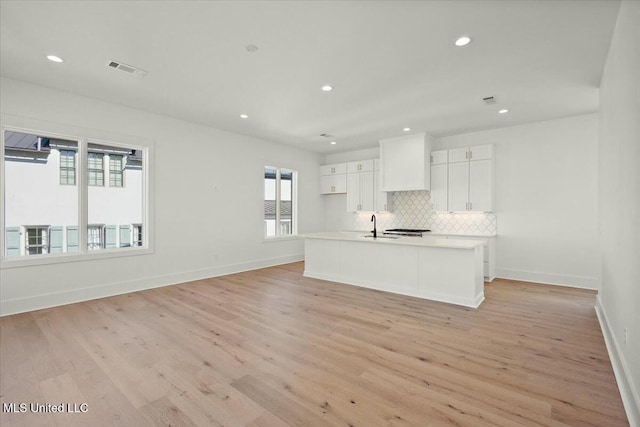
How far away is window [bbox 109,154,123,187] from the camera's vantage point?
15.6 feet

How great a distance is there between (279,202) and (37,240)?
438cm

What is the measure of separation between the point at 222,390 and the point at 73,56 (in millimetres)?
3612

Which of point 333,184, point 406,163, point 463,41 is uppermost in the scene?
point 463,41

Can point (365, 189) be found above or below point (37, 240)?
above

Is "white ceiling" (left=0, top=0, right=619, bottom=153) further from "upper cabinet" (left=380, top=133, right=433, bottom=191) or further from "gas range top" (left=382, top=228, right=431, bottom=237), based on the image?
"gas range top" (left=382, top=228, right=431, bottom=237)

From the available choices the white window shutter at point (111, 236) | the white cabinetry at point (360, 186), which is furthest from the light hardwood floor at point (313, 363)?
the white cabinetry at point (360, 186)

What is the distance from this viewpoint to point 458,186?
5.84 metres

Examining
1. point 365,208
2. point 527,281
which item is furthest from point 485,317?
point 365,208

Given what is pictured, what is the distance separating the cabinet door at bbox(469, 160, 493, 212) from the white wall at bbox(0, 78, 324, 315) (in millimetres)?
3960

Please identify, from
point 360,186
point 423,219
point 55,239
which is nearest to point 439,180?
point 423,219

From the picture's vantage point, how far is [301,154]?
306 inches

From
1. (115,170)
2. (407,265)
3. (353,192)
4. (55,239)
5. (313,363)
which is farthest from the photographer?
(353,192)

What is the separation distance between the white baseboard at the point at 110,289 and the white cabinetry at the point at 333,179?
280 centimetres

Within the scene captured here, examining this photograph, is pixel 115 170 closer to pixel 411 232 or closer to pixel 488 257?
pixel 411 232
